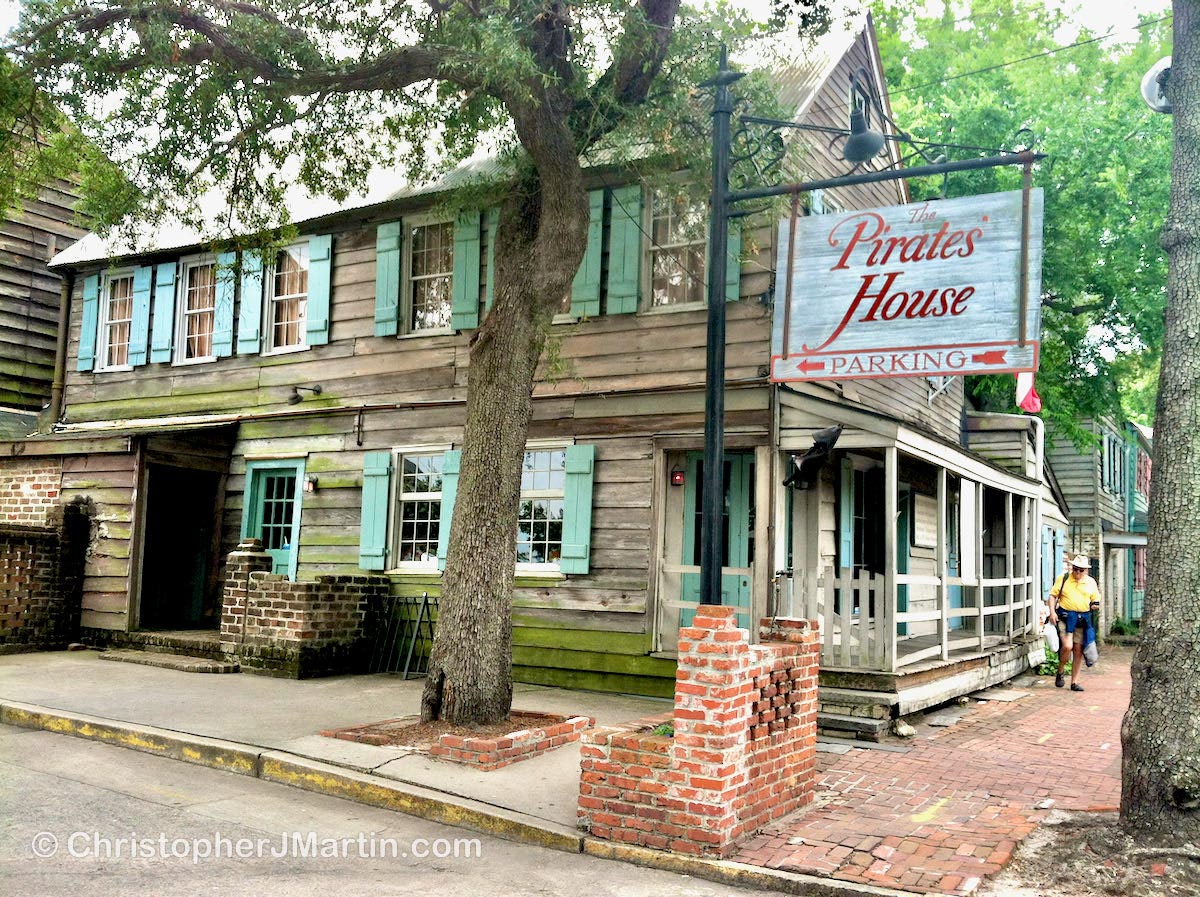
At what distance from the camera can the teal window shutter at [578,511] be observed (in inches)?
443

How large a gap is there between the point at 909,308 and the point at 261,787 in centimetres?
539

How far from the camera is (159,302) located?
15.3 m

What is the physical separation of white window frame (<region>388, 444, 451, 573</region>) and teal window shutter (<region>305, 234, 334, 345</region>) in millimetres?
2121

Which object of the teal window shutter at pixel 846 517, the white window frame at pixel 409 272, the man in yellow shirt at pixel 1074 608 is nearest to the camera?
the teal window shutter at pixel 846 517

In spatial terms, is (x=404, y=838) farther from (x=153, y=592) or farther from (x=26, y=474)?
(x=26, y=474)

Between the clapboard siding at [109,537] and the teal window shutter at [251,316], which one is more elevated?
the teal window shutter at [251,316]

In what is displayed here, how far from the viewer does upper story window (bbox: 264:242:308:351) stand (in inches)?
564

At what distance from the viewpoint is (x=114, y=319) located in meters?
16.0

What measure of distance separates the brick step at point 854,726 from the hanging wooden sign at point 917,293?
13.4 ft

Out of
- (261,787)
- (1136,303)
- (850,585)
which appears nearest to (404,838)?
(261,787)

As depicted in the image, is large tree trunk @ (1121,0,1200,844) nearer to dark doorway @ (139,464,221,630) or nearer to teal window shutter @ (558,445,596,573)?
teal window shutter @ (558,445,596,573)

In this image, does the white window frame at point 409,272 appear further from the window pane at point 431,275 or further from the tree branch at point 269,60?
the tree branch at point 269,60

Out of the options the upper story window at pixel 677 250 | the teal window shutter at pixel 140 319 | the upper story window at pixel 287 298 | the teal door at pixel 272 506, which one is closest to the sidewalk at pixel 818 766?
the teal door at pixel 272 506

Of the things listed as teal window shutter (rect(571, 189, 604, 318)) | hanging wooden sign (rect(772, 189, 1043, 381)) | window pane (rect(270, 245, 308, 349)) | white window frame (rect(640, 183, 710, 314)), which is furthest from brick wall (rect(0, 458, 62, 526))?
hanging wooden sign (rect(772, 189, 1043, 381))
